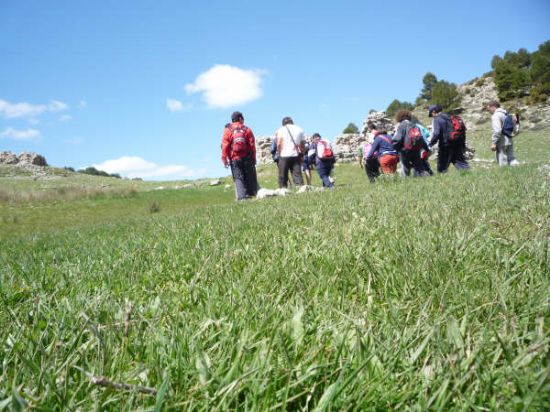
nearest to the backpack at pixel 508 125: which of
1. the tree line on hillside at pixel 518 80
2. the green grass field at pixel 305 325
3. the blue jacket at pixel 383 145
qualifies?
the blue jacket at pixel 383 145

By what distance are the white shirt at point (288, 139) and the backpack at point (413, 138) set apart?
4.00m

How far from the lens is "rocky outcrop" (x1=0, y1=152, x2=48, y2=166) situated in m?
62.2

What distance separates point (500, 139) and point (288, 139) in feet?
25.4

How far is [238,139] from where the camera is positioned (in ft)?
36.2

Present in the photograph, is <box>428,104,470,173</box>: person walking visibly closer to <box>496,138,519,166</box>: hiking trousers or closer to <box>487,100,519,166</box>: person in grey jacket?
<box>487,100,519,166</box>: person in grey jacket

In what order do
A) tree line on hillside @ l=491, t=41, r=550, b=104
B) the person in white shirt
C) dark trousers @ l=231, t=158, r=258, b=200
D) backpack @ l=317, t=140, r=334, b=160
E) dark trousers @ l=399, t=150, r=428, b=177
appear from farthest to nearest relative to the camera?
1. tree line on hillside @ l=491, t=41, r=550, b=104
2. backpack @ l=317, t=140, r=334, b=160
3. the person in white shirt
4. dark trousers @ l=231, t=158, r=258, b=200
5. dark trousers @ l=399, t=150, r=428, b=177

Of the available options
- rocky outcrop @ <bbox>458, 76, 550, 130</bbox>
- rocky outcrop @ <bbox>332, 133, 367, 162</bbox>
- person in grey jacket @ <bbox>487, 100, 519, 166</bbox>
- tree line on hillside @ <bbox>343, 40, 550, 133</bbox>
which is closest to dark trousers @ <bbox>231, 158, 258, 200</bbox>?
person in grey jacket @ <bbox>487, 100, 519, 166</bbox>

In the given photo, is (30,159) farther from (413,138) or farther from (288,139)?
(413,138)

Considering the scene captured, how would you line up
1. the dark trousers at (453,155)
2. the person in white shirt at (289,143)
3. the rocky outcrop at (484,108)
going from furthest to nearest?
the rocky outcrop at (484,108) → the person in white shirt at (289,143) → the dark trousers at (453,155)

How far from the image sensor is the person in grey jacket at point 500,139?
11313mm

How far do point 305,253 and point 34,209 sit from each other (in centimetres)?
2254

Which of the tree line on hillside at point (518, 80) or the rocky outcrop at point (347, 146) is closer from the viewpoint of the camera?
the rocky outcrop at point (347, 146)

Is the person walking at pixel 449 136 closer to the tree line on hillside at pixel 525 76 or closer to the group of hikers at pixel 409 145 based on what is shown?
the group of hikers at pixel 409 145

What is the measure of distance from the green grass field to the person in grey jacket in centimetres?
1033
